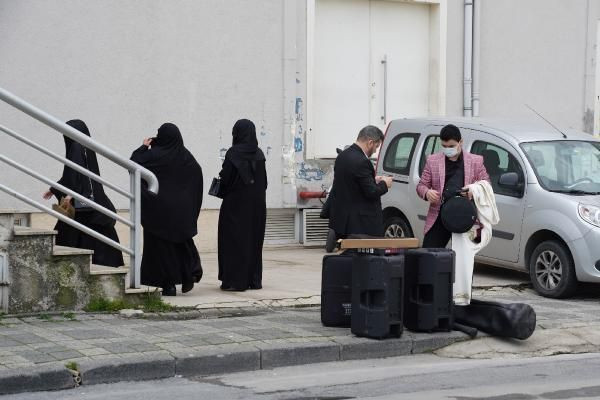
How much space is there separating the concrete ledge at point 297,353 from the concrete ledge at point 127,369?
791 millimetres

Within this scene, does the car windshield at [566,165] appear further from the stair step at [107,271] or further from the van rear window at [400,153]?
the stair step at [107,271]

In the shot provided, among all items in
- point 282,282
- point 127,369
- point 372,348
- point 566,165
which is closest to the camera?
point 127,369

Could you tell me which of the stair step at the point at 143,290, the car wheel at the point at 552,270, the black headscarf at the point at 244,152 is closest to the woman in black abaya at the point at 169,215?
the black headscarf at the point at 244,152

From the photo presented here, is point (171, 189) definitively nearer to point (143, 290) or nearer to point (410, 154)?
point (143, 290)

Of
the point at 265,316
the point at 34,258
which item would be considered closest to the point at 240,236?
the point at 265,316

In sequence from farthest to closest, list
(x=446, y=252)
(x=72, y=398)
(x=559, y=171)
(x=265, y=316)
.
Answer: (x=559, y=171), (x=265, y=316), (x=446, y=252), (x=72, y=398)

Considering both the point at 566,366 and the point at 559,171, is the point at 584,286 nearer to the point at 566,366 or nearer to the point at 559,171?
the point at 559,171

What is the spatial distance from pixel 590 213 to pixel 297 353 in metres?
4.43

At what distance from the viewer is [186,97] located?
14875mm

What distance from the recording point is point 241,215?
11.5 meters

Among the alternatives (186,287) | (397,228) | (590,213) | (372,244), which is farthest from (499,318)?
(397,228)

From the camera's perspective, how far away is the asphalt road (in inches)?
296

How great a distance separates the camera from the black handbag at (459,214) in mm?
9852

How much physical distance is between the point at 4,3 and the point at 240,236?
14.8ft
